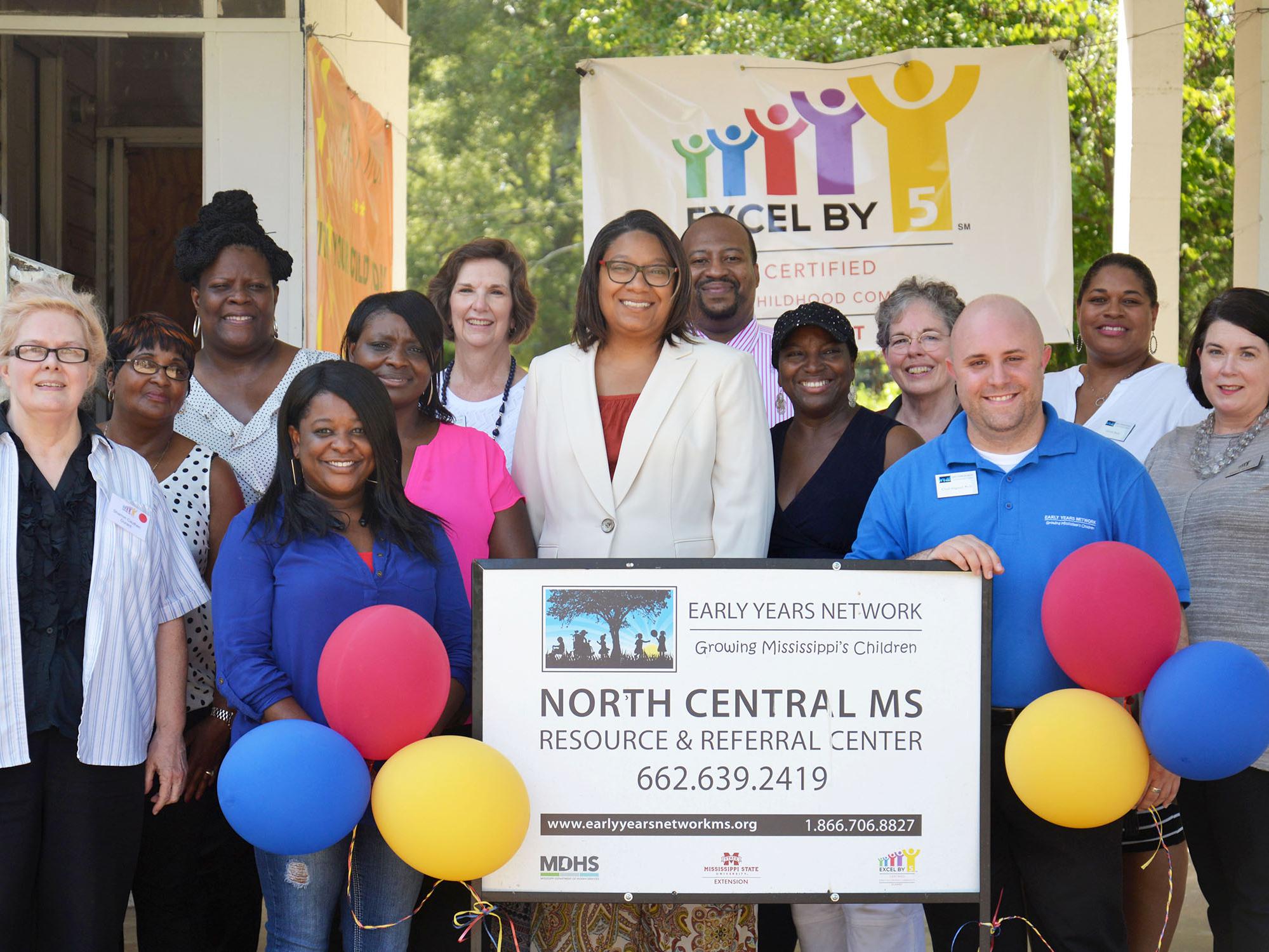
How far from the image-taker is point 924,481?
Answer: 11.5 ft

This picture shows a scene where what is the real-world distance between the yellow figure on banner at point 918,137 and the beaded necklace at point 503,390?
3250 millimetres

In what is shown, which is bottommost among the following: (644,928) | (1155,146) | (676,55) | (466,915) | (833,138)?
(644,928)

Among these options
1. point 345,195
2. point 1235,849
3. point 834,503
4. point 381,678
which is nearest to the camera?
point 381,678

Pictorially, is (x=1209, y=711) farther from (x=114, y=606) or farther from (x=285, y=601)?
(x=114, y=606)

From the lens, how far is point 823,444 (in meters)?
4.16

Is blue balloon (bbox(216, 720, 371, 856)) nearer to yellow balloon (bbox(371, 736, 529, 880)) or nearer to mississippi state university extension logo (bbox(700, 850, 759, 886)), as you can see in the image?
yellow balloon (bbox(371, 736, 529, 880))

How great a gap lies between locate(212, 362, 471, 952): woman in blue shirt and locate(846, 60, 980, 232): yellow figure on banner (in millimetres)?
4666

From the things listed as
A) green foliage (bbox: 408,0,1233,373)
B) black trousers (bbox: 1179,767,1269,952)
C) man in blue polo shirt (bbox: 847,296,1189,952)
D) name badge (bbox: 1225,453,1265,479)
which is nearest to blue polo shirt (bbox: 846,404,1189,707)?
man in blue polo shirt (bbox: 847,296,1189,952)

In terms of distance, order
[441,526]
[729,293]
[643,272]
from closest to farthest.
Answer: [441,526]
[643,272]
[729,293]

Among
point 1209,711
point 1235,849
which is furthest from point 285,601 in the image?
point 1235,849

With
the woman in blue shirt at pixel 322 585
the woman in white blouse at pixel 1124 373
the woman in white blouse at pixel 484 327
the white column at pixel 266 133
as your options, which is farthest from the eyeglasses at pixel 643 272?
the white column at pixel 266 133

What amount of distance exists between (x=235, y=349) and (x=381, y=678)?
1780mm

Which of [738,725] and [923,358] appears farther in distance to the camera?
[923,358]

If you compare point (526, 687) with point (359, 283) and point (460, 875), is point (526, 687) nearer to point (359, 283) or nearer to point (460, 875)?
point (460, 875)
